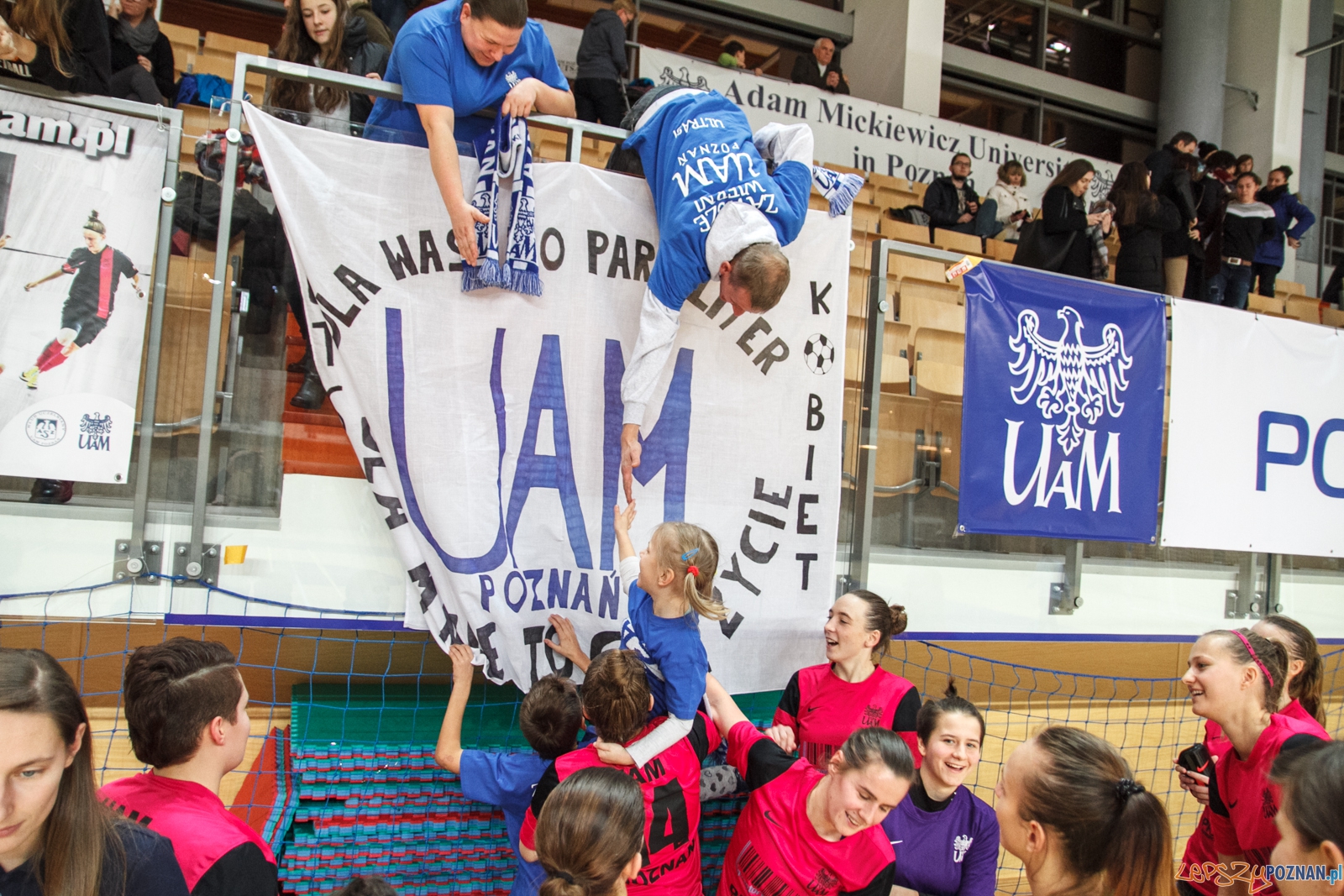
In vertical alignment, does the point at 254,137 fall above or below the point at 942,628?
above

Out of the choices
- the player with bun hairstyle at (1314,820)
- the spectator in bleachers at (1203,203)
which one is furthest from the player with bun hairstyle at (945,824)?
the spectator in bleachers at (1203,203)

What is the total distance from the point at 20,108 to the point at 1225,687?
14.5 ft

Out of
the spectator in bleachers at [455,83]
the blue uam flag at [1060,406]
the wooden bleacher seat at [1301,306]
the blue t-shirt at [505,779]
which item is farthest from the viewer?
the wooden bleacher seat at [1301,306]

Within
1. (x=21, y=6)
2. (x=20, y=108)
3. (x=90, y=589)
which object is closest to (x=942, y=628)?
(x=90, y=589)

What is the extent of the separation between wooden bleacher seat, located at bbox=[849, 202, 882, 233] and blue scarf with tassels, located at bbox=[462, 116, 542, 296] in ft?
18.8

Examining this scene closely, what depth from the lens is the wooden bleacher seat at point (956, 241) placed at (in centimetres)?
833

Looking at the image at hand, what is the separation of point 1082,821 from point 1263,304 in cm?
911

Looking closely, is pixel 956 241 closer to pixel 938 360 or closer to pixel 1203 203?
pixel 1203 203

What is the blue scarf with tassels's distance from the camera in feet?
10.7

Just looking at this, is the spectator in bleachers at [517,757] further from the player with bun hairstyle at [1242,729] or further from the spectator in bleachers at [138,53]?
the spectator in bleachers at [138,53]

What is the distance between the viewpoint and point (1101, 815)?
204 centimetres

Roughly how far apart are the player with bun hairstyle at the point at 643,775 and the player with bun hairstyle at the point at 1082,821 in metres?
1.07

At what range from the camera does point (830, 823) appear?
2.72 m

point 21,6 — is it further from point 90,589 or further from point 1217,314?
point 1217,314
